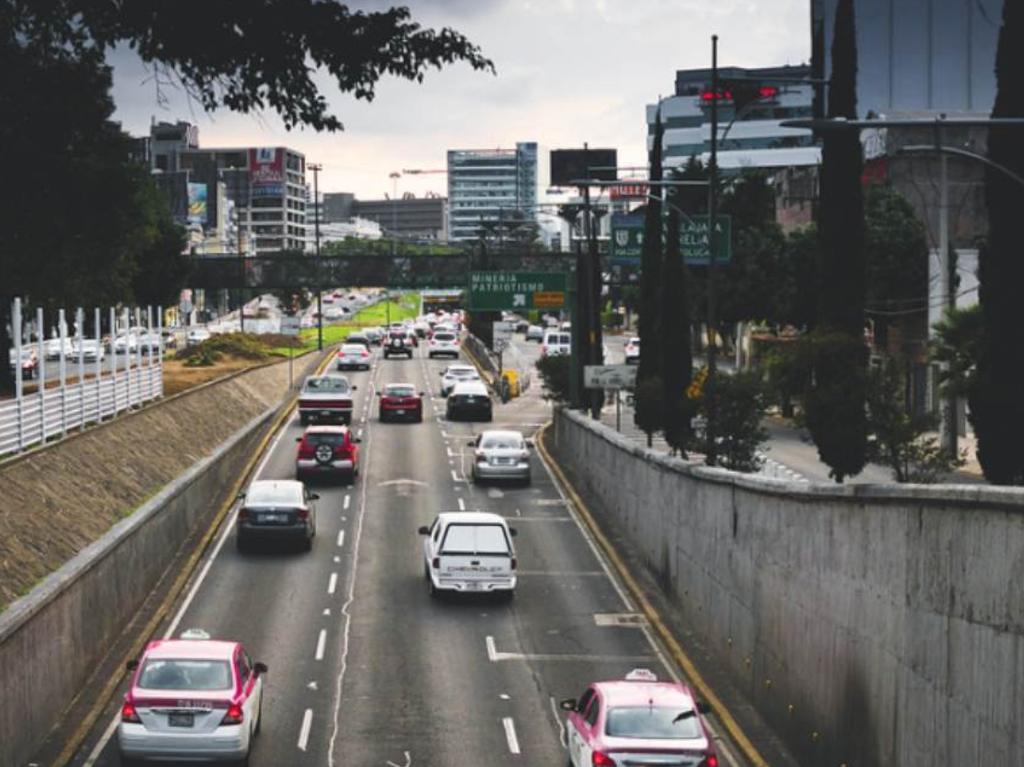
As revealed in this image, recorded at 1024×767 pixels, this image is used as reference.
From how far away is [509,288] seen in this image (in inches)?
3211

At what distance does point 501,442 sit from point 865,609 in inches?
1373

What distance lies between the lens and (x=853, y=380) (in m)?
31.8

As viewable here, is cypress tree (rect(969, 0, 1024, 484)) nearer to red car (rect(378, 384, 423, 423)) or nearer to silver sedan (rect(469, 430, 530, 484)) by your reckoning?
silver sedan (rect(469, 430, 530, 484))

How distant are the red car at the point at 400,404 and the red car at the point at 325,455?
18936 mm

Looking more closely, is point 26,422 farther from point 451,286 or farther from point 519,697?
point 451,286

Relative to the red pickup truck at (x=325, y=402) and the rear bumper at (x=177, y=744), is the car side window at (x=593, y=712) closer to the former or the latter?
the rear bumper at (x=177, y=744)

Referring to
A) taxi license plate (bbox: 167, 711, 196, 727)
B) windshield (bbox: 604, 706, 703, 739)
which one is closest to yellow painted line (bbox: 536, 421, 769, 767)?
windshield (bbox: 604, 706, 703, 739)

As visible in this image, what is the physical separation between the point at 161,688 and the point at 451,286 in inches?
3199

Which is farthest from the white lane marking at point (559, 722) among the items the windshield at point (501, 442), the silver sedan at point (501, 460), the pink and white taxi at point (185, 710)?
the windshield at point (501, 442)

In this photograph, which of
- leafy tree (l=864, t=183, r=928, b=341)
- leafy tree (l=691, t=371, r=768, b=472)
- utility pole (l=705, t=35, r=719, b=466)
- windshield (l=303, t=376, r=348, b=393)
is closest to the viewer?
utility pole (l=705, t=35, r=719, b=466)

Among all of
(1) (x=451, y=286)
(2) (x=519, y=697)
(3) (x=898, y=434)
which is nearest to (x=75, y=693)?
(2) (x=519, y=697)

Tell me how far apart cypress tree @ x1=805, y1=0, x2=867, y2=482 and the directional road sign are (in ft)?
78.3

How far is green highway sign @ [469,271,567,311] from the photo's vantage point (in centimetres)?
8119

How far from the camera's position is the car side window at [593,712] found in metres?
21.0
